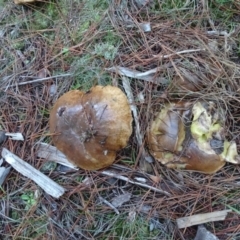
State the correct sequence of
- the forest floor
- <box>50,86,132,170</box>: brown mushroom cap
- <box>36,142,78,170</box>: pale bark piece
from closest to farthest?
<box>50,86,132,170</box>: brown mushroom cap → the forest floor → <box>36,142,78,170</box>: pale bark piece

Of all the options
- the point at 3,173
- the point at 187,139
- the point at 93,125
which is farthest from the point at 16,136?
the point at 187,139

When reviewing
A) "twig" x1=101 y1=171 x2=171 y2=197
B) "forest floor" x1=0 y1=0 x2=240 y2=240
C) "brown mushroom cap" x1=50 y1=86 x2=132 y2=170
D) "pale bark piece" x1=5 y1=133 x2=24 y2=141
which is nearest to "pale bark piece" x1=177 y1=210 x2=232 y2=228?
"forest floor" x1=0 y1=0 x2=240 y2=240

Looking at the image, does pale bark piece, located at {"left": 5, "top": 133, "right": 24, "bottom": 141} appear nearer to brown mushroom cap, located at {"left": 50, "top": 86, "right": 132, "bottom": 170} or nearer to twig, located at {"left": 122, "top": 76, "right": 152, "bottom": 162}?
brown mushroom cap, located at {"left": 50, "top": 86, "right": 132, "bottom": 170}

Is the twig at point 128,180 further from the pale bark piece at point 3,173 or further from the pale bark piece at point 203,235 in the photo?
the pale bark piece at point 3,173

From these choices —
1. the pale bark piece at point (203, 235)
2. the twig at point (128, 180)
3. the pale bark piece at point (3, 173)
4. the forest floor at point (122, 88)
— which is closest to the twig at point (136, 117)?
the forest floor at point (122, 88)

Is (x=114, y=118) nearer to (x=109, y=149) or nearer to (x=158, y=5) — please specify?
(x=109, y=149)

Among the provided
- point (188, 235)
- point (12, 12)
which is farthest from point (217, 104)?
point (12, 12)
